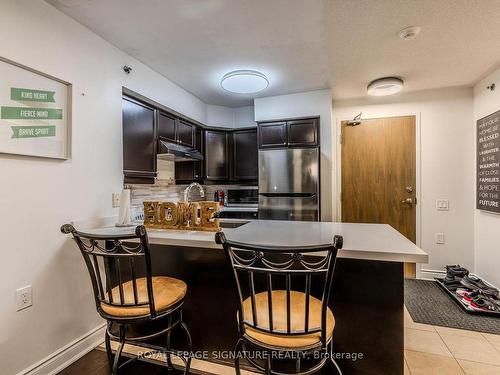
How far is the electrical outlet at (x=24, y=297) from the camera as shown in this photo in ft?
5.30

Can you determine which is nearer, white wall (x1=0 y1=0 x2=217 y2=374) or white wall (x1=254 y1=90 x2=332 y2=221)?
white wall (x1=0 y1=0 x2=217 y2=374)

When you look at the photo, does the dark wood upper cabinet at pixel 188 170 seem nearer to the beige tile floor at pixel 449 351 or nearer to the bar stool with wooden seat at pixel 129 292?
the bar stool with wooden seat at pixel 129 292

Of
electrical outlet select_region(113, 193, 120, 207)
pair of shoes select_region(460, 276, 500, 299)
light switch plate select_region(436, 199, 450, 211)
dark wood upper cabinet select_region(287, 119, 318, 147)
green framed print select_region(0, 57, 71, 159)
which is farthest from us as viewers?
light switch plate select_region(436, 199, 450, 211)

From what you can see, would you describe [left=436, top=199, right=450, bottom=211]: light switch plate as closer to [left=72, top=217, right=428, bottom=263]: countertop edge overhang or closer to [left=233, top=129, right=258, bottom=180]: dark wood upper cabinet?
[left=72, top=217, right=428, bottom=263]: countertop edge overhang

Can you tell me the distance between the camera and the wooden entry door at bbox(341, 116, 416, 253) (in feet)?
11.7

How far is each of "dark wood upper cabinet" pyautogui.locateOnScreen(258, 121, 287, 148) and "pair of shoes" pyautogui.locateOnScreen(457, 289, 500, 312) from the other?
2.60m

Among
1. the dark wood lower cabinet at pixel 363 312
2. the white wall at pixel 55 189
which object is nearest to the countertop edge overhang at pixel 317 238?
the dark wood lower cabinet at pixel 363 312

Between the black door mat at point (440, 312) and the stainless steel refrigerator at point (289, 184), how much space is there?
53.6 inches

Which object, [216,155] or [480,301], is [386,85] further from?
[480,301]

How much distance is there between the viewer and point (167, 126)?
2939 millimetres

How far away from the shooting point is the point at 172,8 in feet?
6.10

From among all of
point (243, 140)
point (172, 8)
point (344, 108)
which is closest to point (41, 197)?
point (172, 8)

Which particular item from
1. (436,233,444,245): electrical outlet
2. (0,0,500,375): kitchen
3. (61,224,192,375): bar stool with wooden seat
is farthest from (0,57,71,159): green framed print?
(436,233,444,245): electrical outlet

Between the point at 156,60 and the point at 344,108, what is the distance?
266cm
